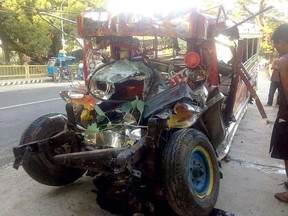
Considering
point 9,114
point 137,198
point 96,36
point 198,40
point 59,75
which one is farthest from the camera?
point 59,75

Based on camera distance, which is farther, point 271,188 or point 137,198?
point 271,188

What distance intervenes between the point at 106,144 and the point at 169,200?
87 centimetres

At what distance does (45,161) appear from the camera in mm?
3244

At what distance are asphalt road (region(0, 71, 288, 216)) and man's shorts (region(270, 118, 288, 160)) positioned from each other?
0.50 metres

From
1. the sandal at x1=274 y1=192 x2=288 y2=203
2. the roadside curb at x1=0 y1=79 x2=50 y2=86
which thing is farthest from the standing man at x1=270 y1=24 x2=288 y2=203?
the roadside curb at x1=0 y1=79 x2=50 y2=86

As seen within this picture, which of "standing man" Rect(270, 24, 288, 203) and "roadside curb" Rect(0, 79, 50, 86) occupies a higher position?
"standing man" Rect(270, 24, 288, 203)

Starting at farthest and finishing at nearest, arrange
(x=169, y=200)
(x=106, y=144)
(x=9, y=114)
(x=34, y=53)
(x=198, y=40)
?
(x=34, y=53)
(x=9, y=114)
(x=198, y=40)
(x=106, y=144)
(x=169, y=200)

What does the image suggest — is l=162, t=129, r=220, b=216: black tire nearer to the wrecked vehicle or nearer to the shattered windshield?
the wrecked vehicle

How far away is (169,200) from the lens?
266 centimetres

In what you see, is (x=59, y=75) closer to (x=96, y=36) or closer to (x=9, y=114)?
(x=9, y=114)

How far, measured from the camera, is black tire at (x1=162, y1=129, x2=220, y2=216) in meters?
2.64

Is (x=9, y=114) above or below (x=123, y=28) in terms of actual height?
below

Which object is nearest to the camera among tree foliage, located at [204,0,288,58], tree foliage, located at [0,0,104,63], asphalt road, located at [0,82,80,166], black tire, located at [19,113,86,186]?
black tire, located at [19,113,86,186]

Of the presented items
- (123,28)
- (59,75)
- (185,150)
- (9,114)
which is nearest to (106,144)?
(185,150)
